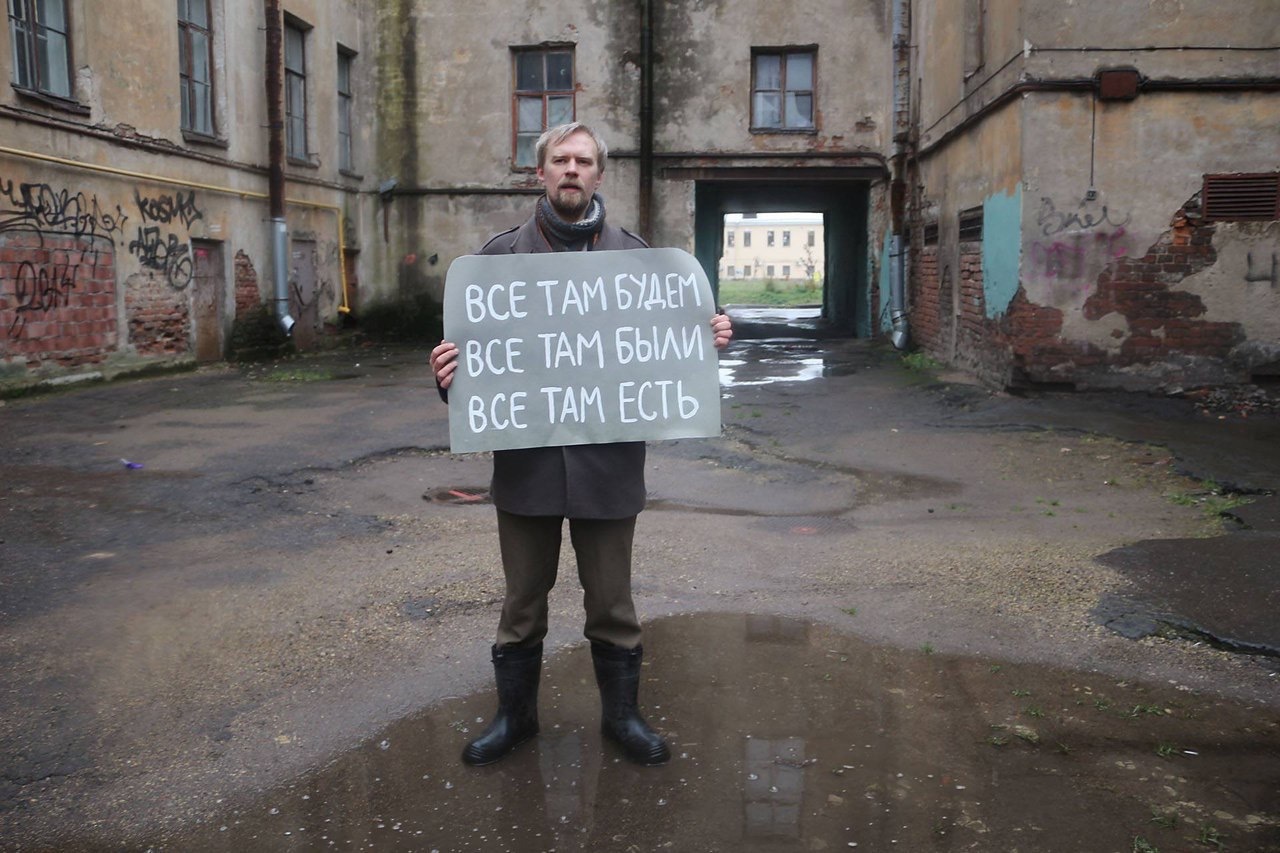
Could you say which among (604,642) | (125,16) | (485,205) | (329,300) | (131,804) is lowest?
(131,804)

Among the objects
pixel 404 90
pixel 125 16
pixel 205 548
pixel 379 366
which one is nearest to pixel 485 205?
pixel 404 90

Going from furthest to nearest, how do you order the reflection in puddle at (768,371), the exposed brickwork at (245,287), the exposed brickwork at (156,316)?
the exposed brickwork at (245,287)
the exposed brickwork at (156,316)
the reflection in puddle at (768,371)

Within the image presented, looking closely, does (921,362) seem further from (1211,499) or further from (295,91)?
(295,91)

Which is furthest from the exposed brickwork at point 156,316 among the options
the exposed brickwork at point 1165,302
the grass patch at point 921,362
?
the exposed brickwork at point 1165,302

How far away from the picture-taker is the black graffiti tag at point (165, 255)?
1295 cm

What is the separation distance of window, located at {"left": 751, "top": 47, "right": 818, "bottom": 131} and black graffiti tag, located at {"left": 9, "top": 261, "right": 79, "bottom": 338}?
11.1m

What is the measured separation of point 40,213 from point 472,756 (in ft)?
33.6

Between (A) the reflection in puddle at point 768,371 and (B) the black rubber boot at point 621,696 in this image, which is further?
(A) the reflection in puddle at point 768,371

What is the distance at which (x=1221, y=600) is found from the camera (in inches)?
177

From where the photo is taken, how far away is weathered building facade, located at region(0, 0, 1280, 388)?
9992mm

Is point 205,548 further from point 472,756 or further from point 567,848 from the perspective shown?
point 567,848

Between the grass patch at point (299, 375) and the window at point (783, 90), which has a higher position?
the window at point (783, 90)

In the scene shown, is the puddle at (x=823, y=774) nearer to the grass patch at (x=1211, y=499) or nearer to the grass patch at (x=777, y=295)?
the grass patch at (x=1211, y=499)

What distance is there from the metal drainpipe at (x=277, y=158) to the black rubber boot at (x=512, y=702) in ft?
44.6
